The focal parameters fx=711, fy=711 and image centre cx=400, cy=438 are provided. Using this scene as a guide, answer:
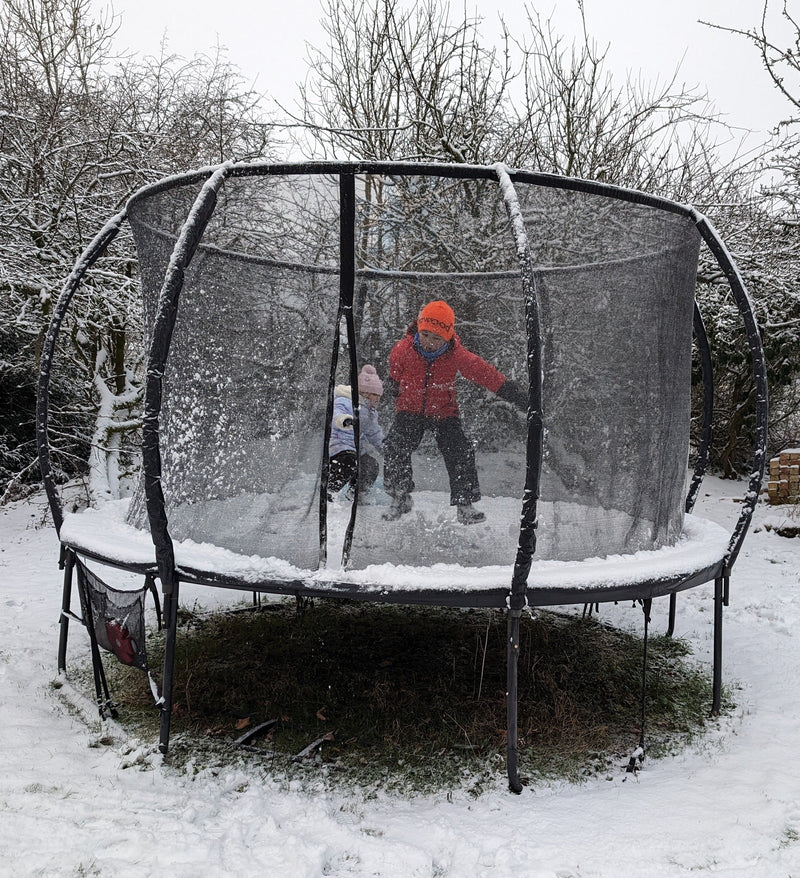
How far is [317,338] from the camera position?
11.0 ft

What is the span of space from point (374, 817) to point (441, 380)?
1638mm

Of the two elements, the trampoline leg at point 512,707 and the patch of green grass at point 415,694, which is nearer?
the trampoline leg at point 512,707

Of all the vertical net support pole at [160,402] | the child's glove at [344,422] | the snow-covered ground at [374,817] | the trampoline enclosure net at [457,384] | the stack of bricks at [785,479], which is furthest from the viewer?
the stack of bricks at [785,479]

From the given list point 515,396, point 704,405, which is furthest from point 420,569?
point 704,405

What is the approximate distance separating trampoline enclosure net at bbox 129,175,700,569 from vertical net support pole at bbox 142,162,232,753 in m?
0.34

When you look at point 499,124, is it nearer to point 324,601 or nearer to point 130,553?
point 324,601

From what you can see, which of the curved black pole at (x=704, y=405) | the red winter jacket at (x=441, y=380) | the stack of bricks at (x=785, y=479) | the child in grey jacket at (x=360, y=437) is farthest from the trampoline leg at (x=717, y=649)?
the stack of bricks at (x=785, y=479)

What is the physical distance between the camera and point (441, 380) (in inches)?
117

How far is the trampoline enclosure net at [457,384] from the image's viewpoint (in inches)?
113

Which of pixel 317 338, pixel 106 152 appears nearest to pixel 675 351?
pixel 317 338

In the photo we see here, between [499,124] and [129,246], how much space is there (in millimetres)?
4315

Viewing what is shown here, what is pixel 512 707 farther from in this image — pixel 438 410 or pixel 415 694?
pixel 438 410

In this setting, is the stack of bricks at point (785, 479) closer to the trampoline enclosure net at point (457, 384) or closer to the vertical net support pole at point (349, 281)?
the trampoline enclosure net at point (457, 384)

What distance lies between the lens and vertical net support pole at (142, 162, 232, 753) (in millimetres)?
2521
